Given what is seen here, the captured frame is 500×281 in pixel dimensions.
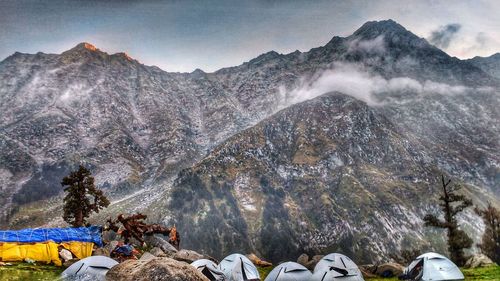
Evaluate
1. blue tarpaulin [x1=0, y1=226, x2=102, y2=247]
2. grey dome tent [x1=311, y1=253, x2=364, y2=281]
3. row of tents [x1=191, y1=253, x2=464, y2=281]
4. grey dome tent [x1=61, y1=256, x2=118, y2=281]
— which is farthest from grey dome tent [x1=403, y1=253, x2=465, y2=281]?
blue tarpaulin [x1=0, y1=226, x2=102, y2=247]

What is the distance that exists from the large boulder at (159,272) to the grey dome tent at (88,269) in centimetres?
1031

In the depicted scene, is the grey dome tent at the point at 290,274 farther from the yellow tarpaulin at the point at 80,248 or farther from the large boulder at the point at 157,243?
the large boulder at the point at 157,243

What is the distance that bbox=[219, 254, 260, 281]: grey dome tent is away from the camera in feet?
159

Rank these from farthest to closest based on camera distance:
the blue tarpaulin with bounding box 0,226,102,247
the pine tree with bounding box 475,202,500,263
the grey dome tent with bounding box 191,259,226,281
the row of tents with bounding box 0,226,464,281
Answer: the pine tree with bounding box 475,202,500,263, the blue tarpaulin with bounding box 0,226,102,247, the row of tents with bounding box 0,226,464,281, the grey dome tent with bounding box 191,259,226,281

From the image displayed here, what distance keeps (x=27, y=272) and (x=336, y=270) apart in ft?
102

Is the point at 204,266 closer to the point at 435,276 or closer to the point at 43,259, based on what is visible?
the point at 43,259

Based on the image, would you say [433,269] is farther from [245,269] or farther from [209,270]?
[209,270]

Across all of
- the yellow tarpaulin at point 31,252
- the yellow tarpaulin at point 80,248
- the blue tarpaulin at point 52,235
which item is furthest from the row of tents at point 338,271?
the blue tarpaulin at point 52,235

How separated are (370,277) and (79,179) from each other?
60.4m

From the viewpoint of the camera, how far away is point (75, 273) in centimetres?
3744

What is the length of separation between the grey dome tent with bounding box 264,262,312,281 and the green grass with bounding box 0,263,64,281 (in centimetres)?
2186

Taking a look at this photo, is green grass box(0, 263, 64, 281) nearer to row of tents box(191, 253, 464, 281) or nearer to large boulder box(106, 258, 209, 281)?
row of tents box(191, 253, 464, 281)

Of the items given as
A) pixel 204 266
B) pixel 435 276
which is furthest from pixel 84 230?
pixel 435 276

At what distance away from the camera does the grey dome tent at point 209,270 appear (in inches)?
1731
